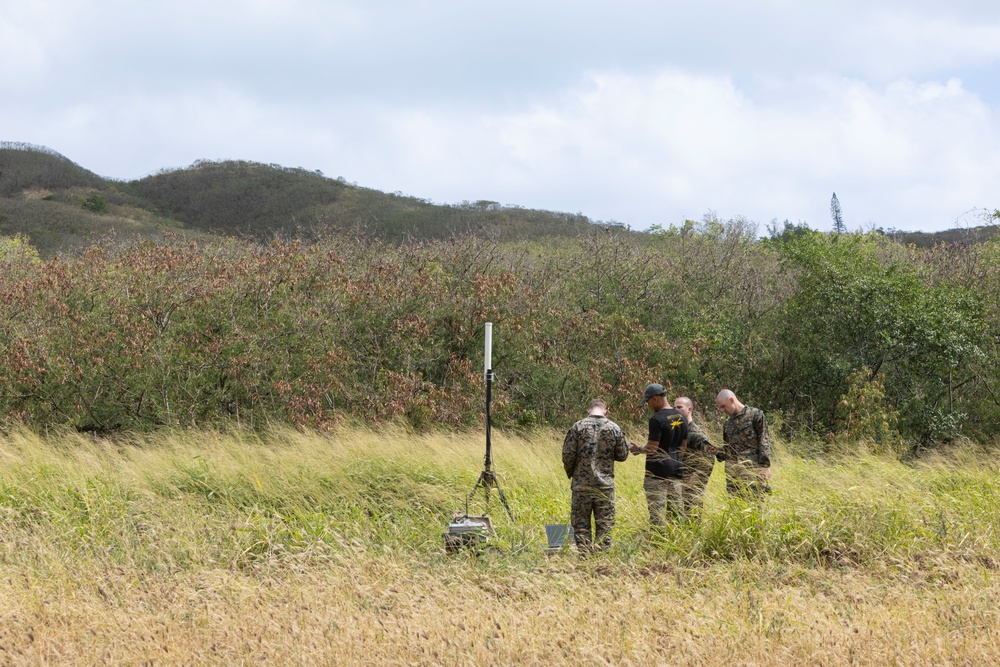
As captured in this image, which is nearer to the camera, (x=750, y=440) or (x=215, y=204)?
(x=750, y=440)

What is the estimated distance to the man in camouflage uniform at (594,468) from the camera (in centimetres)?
721

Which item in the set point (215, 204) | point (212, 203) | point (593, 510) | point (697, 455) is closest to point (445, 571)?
point (593, 510)

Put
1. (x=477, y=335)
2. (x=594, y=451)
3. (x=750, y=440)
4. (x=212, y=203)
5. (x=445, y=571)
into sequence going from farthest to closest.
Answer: (x=212, y=203)
(x=477, y=335)
(x=750, y=440)
(x=594, y=451)
(x=445, y=571)

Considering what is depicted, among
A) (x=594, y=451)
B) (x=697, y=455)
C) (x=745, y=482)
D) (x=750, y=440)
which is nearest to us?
(x=594, y=451)

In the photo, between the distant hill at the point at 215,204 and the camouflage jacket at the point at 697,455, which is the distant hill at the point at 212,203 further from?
the camouflage jacket at the point at 697,455

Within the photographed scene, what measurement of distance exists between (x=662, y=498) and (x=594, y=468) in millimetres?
669

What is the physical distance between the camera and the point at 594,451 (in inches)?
284

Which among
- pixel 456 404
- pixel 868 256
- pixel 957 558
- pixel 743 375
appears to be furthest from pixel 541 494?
pixel 868 256

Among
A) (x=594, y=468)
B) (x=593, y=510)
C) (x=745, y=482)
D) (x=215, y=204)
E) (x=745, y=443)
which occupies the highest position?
(x=215, y=204)

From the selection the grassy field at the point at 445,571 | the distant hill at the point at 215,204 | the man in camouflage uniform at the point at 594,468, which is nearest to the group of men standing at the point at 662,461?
the man in camouflage uniform at the point at 594,468

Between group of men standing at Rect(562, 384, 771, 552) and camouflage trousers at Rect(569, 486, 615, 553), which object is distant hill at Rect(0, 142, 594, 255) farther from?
camouflage trousers at Rect(569, 486, 615, 553)

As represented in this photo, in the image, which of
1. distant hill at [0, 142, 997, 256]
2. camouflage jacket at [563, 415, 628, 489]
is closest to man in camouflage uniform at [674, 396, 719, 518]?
camouflage jacket at [563, 415, 628, 489]

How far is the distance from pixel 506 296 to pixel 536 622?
1160 centimetres

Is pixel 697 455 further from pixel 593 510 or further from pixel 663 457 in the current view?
pixel 593 510
